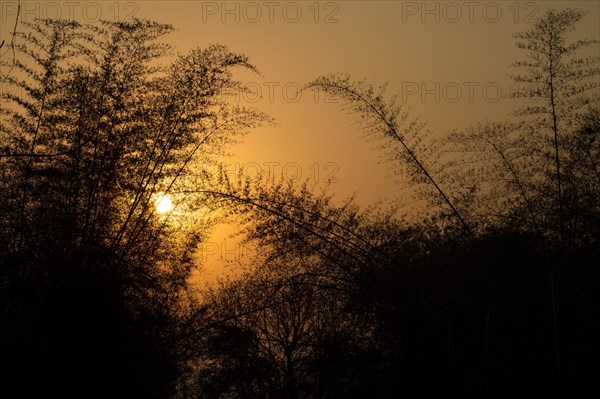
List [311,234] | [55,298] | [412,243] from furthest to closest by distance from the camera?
[311,234] → [412,243] → [55,298]

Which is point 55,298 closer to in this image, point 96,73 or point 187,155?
point 187,155

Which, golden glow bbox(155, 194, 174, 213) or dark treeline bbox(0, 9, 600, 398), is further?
golden glow bbox(155, 194, 174, 213)

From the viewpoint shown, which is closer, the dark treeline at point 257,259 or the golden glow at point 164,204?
the dark treeline at point 257,259

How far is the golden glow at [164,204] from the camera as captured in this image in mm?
3699

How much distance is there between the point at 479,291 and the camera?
239cm

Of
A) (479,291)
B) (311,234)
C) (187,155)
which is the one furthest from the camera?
(187,155)

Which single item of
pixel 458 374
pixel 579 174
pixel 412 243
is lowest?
pixel 458 374

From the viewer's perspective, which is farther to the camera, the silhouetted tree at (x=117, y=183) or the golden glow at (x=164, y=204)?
the golden glow at (x=164, y=204)

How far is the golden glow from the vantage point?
3699 millimetres

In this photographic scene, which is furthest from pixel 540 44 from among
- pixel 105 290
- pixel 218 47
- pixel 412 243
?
pixel 105 290

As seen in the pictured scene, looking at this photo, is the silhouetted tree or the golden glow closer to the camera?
the silhouetted tree

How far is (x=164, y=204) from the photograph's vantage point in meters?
3.78

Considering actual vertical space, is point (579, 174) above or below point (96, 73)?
below

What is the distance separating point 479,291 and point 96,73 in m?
2.52
